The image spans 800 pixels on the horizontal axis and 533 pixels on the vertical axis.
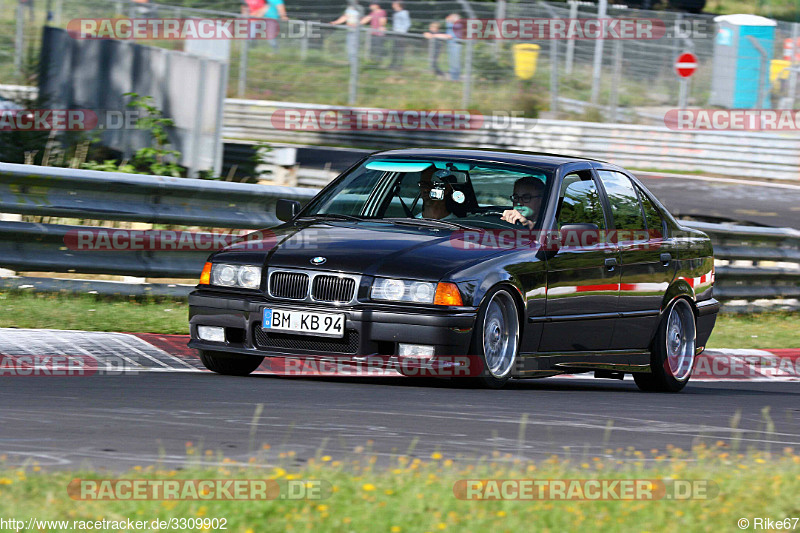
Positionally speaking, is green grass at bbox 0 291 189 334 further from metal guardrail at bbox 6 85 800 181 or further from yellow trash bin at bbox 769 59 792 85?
yellow trash bin at bbox 769 59 792 85

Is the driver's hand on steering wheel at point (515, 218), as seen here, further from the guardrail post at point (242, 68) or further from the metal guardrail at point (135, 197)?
the guardrail post at point (242, 68)

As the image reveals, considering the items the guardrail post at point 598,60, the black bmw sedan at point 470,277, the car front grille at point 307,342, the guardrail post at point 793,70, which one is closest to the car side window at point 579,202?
the black bmw sedan at point 470,277

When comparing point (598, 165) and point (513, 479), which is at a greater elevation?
point (598, 165)

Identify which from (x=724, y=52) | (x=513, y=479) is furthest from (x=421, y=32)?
(x=513, y=479)

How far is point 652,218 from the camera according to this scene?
962cm

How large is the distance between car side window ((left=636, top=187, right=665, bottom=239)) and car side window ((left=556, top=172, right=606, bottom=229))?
645 millimetres

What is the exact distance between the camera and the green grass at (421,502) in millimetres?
3898

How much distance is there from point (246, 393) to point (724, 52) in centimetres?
2190

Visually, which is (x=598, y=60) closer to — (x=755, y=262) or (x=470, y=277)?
(x=755, y=262)

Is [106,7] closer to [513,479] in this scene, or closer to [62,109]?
[62,109]

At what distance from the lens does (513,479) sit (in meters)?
4.67

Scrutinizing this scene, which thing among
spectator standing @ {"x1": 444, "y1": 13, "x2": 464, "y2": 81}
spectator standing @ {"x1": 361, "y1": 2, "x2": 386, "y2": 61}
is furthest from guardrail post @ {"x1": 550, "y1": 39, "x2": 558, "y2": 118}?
spectator standing @ {"x1": 361, "y1": 2, "x2": 386, "y2": 61}

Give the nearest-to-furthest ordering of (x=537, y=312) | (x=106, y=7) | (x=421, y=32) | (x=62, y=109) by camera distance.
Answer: (x=537, y=312)
(x=62, y=109)
(x=106, y=7)
(x=421, y=32)

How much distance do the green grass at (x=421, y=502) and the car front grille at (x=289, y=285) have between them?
97.3 inches
